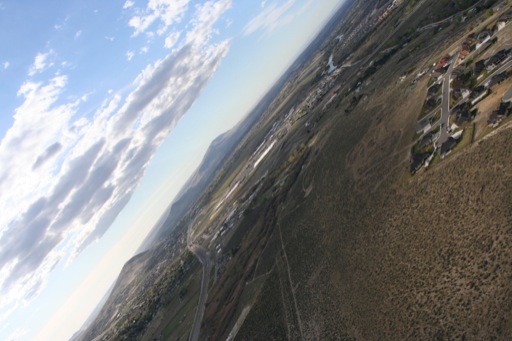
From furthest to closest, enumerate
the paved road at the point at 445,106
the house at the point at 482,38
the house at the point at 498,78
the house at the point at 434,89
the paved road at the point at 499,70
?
the house at the point at 434,89 → the house at the point at 482,38 → the paved road at the point at 445,106 → the paved road at the point at 499,70 → the house at the point at 498,78

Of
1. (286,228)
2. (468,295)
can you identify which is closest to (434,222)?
(468,295)

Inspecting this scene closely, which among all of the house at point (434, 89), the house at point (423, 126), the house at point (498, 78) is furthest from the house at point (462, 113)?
the house at point (434, 89)

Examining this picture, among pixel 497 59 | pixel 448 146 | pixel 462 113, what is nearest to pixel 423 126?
pixel 462 113

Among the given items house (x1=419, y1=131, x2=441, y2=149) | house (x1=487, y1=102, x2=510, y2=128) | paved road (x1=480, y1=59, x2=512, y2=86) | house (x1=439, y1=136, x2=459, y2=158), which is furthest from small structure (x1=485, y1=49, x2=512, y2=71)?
house (x1=439, y1=136, x2=459, y2=158)

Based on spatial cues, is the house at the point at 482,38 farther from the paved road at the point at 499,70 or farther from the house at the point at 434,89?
the paved road at the point at 499,70

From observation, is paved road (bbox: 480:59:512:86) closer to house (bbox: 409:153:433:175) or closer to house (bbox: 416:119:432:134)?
house (bbox: 416:119:432:134)

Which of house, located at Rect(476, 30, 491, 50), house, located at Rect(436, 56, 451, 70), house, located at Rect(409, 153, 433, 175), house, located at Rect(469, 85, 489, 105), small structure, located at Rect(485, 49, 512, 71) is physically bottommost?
house, located at Rect(409, 153, 433, 175)
